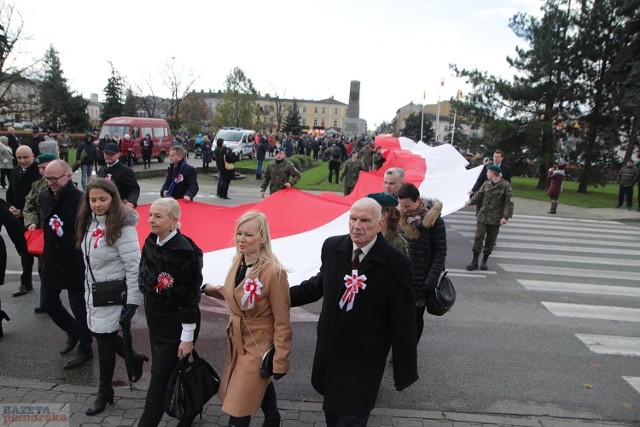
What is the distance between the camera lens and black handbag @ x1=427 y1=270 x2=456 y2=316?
4.15 m

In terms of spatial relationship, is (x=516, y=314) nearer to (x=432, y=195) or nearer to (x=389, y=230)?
(x=432, y=195)

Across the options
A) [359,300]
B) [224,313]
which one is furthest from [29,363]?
[359,300]

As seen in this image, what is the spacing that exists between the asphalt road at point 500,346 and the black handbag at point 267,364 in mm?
1371

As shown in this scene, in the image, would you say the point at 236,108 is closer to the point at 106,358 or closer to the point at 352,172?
the point at 352,172

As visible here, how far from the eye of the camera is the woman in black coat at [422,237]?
168 inches

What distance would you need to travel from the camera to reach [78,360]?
4605 millimetres

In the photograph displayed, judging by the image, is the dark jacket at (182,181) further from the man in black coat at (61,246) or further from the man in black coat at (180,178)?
the man in black coat at (61,246)

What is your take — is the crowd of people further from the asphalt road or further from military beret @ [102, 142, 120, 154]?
military beret @ [102, 142, 120, 154]

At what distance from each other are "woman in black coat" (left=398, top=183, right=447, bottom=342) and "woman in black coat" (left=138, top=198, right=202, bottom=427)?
6.52 feet

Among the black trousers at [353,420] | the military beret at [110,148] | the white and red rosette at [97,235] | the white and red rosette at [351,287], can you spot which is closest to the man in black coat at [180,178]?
the military beret at [110,148]

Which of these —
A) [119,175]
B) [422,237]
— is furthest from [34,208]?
[422,237]

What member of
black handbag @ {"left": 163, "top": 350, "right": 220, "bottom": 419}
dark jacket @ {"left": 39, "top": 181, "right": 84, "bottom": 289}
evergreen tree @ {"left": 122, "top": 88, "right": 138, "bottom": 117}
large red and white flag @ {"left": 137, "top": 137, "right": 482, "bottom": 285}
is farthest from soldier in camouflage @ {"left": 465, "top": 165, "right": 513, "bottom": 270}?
evergreen tree @ {"left": 122, "top": 88, "right": 138, "bottom": 117}

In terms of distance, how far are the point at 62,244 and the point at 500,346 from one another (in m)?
5.00

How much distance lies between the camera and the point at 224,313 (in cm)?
620
